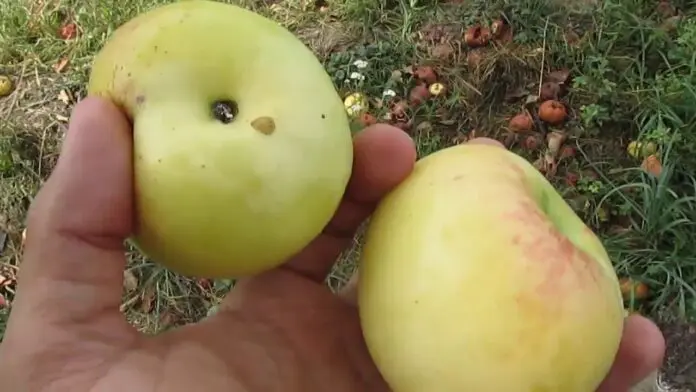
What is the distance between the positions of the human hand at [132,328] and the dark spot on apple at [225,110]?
10cm

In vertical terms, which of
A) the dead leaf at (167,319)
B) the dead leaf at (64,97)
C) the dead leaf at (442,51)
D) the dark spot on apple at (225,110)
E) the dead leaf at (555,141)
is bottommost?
the dead leaf at (167,319)

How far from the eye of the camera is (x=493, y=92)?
8.64 feet

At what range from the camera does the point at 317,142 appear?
3.36ft

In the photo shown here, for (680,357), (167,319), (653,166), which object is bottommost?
(167,319)

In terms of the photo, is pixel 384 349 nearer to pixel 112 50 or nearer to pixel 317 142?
pixel 317 142

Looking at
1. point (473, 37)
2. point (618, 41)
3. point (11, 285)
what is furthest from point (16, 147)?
point (618, 41)

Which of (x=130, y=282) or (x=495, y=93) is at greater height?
(x=495, y=93)

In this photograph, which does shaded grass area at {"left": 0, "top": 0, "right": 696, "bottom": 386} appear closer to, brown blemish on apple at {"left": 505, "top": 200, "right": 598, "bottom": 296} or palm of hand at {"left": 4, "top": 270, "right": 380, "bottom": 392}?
palm of hand at {"left": 4, "top": 270, "right": 380, "bottom": 392}

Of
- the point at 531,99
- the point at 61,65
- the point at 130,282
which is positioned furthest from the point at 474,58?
the point at 61,65

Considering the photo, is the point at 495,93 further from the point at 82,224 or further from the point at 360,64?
the point at 82,224

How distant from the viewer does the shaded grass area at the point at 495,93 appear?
2.21m

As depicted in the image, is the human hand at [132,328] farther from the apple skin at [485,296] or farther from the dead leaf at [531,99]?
the dead leaf at [531,99]

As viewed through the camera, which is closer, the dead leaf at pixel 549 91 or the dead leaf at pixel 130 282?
the dead leaf at pixel 130 282

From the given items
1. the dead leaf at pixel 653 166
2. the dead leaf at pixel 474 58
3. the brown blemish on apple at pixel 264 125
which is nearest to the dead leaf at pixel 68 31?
A: the dead leaf at pixel 474 58
